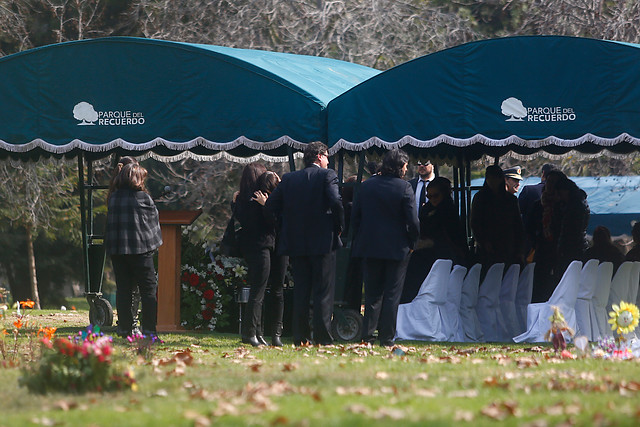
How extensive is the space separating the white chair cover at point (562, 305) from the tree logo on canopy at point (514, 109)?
168 centimetres

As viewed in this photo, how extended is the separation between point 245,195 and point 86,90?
293 centimetres

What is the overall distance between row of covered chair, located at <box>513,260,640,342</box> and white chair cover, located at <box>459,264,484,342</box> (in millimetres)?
634

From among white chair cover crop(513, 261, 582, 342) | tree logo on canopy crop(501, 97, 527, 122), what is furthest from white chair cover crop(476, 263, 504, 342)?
tree logo on canopy crop(501, 97, 527, 122)

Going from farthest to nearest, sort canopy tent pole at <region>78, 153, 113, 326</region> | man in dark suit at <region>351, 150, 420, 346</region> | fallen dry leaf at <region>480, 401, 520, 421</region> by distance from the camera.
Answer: canopy tent pole at <region>78, 153, 113, 326</region> < man in dark suit at <region>351, 150, 420, 346</region> < fallen dry leaf at <region>480, 401, 520, 421</region>

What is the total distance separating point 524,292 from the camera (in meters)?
13.0

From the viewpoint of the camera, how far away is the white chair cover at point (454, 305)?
12305 mm

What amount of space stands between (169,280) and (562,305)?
4684 mm

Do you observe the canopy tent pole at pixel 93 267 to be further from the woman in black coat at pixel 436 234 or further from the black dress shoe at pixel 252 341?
the woman in black coat at pixel 436 234

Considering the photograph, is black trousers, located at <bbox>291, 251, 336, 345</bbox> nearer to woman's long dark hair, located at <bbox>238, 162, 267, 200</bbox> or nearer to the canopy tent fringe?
woman's long dark hair, located at <bbox>238, 162, 267, 200</bbox>

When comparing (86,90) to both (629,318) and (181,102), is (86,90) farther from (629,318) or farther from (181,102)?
(629,318)

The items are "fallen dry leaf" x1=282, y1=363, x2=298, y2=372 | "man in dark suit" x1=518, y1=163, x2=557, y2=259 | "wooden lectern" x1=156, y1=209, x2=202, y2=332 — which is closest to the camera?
"fallen dry leaf" x1=282, y1=363, x2=298, y2=372

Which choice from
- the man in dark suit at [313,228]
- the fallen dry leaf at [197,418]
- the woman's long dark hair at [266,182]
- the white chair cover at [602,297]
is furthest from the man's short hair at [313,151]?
the fallen dry leaf at [197,418]

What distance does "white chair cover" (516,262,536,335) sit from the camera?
507 inches

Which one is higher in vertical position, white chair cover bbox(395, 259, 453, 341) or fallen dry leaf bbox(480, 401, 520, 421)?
white chair cover bbox(395, 259, 453, 341)
